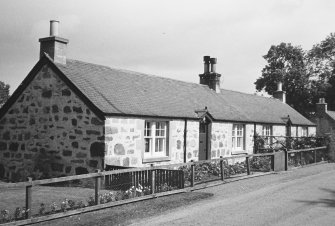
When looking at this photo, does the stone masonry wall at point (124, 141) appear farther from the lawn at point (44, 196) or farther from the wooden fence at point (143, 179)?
the wooden fence at point (143, 179)

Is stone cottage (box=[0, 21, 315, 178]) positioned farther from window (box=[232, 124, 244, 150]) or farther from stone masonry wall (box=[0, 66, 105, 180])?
window (box=[232, 124, 244, 150])

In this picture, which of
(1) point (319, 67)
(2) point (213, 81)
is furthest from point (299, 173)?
(1) point (319, 67)

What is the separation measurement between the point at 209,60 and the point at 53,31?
45.7ft

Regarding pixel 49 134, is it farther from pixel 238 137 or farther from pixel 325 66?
pixel 325 66

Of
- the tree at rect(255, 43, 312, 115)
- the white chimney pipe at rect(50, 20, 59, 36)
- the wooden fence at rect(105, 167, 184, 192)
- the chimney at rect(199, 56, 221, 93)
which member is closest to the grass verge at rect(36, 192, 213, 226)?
the wooden fence at rect(105, 167, 184, 192)

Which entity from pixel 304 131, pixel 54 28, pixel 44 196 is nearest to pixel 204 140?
pixel 54 28

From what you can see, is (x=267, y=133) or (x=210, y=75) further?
(x=210, y=75)

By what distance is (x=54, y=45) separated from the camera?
1617cm

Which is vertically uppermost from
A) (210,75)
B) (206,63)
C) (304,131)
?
(206,63)

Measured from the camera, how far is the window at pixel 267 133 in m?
25.6

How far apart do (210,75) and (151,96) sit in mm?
9460

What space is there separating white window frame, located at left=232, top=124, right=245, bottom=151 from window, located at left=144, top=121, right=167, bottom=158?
7.01m

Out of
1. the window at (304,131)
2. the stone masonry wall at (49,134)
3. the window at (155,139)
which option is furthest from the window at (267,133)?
the stone masonry wall at (49,134)

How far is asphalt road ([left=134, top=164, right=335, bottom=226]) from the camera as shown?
8.85 m
